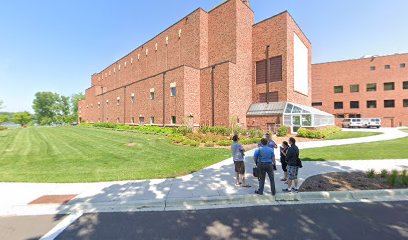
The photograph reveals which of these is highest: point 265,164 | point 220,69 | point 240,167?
point 220,69

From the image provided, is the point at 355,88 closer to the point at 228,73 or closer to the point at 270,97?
the point at 270,97

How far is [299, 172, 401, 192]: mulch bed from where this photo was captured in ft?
19.8

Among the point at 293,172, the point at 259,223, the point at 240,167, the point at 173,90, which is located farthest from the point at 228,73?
the point at 259,223

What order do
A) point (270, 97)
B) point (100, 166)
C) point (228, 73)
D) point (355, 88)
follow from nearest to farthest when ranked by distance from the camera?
point (100, 166)
point (228, 73)
point (270, 97)
point (355, 88)

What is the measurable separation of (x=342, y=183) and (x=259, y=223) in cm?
391

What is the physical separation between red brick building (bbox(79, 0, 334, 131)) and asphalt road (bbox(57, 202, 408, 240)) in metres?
17.8

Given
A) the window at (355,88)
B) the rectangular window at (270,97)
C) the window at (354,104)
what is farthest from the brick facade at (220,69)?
the window at (355,88)

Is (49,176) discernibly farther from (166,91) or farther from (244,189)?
(166,91)

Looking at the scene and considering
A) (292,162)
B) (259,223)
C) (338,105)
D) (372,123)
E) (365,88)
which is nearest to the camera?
(259,223)

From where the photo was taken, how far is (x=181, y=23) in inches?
1238

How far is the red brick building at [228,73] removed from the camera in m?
25.0

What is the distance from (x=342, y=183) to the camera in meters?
6.44

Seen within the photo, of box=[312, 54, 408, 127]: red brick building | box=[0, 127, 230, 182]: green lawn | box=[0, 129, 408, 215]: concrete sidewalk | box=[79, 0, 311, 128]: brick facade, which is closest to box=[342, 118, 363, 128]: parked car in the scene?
box=[312, 54, 408, 127]: red brick building

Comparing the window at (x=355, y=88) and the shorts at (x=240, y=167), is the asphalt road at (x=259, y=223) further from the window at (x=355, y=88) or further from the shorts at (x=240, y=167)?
the window at (x=355, y=88)
